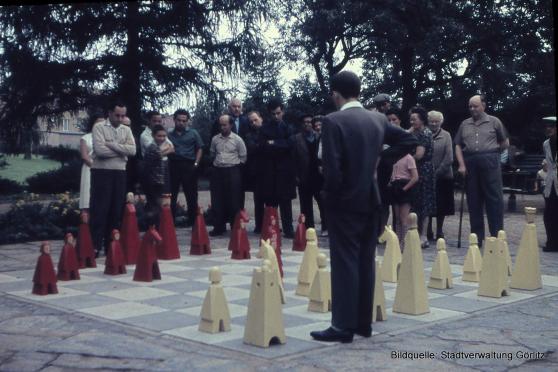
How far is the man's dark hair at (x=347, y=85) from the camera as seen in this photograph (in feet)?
16.4

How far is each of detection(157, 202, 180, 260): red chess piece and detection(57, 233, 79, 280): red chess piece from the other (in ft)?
5.12

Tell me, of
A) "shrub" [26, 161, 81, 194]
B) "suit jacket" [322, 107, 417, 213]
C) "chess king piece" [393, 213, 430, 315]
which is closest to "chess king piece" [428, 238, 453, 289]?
"chess king piece" [393, 213, 430, 315]

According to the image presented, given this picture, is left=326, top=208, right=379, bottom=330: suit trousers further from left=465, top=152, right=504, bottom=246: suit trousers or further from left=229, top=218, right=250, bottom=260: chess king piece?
left=465, top=152, right=504, bottom=246: suit trousers

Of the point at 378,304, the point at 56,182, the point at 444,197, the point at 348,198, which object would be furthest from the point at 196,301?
the point at 56,182

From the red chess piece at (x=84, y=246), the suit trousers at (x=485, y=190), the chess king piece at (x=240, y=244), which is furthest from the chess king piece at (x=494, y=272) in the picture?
the red chess piece at (x=84, y=246)

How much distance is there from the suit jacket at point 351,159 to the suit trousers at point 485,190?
16.2ft

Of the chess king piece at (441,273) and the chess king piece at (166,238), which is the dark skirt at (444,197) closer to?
the chess king piece at (441,273)

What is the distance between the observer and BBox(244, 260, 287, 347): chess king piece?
4.71 metres

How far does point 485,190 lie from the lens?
31.2ft

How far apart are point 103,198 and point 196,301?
294 centimetres

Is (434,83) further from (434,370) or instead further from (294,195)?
(434,370)

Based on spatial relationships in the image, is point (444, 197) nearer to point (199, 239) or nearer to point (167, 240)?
point (199, 239)

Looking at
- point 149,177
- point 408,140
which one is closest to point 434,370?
point 408,140

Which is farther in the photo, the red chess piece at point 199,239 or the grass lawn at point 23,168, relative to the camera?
the grass lawn at point 23,168
